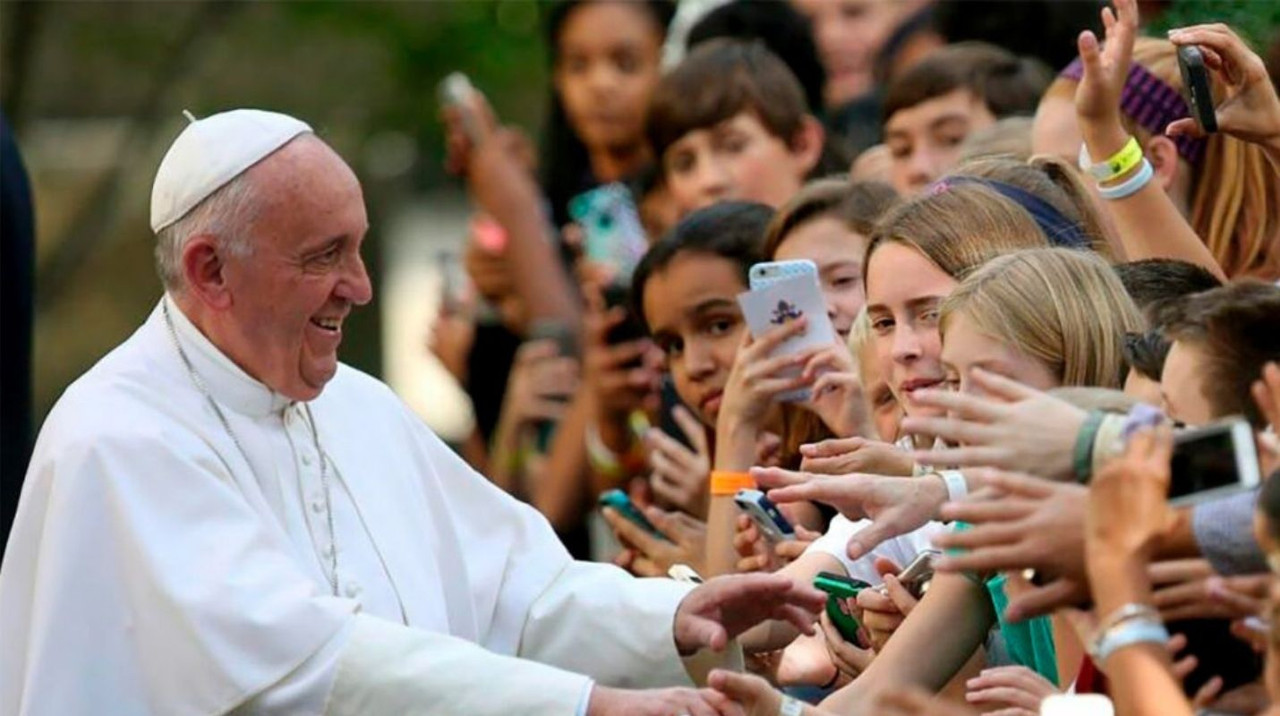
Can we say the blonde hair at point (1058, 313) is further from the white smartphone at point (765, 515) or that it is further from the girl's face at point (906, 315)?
the white smartphone at point (765, 515)

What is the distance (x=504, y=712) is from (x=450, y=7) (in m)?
10.7

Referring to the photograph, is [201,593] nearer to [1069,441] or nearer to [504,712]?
[504,712]

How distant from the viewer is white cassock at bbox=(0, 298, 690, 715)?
21.3 feet

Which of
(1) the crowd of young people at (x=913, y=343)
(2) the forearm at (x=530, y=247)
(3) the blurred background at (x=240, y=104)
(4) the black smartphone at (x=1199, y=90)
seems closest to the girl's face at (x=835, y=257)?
(1) the crowd of young people at (x=913, y=343)

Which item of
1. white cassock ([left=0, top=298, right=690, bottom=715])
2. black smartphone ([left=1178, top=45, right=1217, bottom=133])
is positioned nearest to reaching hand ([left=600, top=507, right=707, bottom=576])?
white cassock ([left=0, top=298, right=690, bottom=715])

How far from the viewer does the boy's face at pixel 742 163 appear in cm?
929

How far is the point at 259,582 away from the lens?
21.4ft

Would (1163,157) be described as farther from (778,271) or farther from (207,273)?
(207,273)

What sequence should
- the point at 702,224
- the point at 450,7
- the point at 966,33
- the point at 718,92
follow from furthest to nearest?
the point at 450,7 < the point at 966,33 < the point at 718,92 < the point at 702,224

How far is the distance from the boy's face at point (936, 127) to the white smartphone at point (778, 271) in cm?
160

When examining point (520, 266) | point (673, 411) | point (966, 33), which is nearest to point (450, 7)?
point (520, 266)

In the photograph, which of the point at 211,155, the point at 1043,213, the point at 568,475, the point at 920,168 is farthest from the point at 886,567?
the point at 568,475

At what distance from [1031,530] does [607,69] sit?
238 inches

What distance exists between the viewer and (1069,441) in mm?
5066
